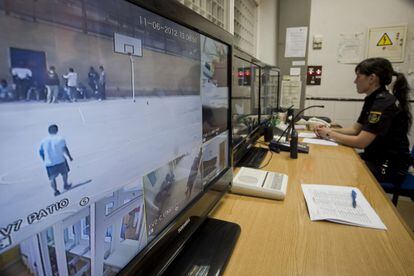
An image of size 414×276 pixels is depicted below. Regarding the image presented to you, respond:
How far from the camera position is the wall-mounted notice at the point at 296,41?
3027 mm

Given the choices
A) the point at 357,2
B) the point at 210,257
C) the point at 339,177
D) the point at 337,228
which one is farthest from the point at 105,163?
the point at 357,2

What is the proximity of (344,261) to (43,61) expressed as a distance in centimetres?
73

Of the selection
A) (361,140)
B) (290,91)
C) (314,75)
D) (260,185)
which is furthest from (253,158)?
(314,75)

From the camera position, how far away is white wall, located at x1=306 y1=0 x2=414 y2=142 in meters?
2.81

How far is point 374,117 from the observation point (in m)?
1.72

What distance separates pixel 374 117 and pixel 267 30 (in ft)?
6.58

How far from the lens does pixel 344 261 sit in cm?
62

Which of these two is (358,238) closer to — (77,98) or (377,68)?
(77,98)

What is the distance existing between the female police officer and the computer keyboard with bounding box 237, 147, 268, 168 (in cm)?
70

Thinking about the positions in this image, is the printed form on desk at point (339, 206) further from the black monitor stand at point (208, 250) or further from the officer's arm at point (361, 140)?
the officer's arm at point (361, 140)

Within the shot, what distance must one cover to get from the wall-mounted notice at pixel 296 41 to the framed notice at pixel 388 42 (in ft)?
2.39

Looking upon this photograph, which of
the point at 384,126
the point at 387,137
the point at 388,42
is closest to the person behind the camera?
the point at 384,126

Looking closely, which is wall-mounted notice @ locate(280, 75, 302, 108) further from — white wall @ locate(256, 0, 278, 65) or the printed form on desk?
the printed form on desk

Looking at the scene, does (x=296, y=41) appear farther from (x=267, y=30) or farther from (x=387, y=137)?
(x=387, y=137)
